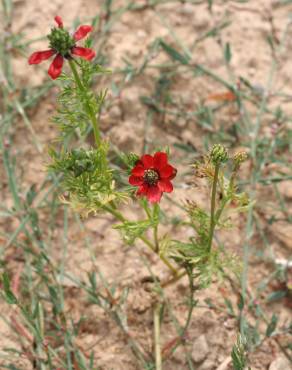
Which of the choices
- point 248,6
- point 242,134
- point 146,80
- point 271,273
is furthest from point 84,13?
point 271,273

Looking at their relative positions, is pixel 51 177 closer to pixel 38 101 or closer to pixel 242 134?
pixel 38 101

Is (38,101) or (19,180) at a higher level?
(38,101)

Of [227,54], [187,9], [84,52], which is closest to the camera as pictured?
[84,52]

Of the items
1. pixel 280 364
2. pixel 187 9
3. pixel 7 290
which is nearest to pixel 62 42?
pixel 7 290

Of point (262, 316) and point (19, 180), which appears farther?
point (19, 180)

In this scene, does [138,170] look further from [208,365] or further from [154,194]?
[208,365]

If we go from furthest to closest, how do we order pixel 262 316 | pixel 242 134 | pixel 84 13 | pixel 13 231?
pixel 84 13, pixel 242 134, pixel 13 231, pixel 262 316
